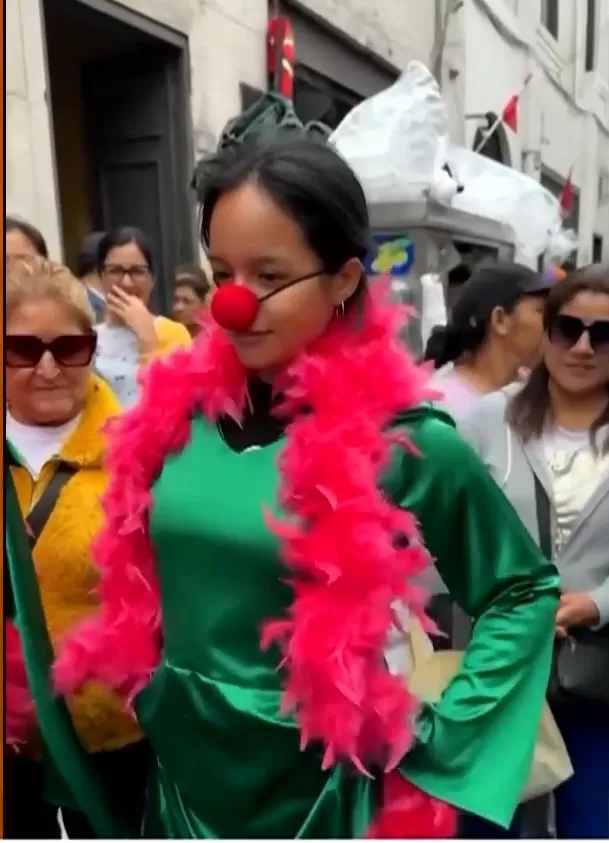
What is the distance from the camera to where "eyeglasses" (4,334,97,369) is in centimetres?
93

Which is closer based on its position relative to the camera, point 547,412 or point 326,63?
point 547,412

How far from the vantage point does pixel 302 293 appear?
0.74m

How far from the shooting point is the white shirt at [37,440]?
97cm

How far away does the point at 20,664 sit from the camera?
2.87ft

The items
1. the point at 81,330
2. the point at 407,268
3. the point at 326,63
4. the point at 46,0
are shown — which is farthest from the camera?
the point at 407,268

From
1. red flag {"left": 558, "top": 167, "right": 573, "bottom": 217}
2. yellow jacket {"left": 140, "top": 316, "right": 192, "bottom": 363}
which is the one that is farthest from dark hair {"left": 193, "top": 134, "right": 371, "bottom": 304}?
red flag {"left": 558, "top": 167, "right": 573, "bottom": 217}

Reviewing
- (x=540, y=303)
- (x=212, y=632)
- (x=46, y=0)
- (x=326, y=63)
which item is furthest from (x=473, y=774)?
(x=326, y=63)

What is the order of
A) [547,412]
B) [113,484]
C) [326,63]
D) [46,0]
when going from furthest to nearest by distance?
[326,63] → [46,0] → [547,412] → [113,484]

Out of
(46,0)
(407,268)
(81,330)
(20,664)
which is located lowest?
(20,664)

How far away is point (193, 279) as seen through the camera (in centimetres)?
221

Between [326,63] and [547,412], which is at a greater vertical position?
[326,63]

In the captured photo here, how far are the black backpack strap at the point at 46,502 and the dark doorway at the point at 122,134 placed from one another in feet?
3.44

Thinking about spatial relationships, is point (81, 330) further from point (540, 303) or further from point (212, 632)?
point (540, 303)

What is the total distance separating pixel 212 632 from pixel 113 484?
20cm
